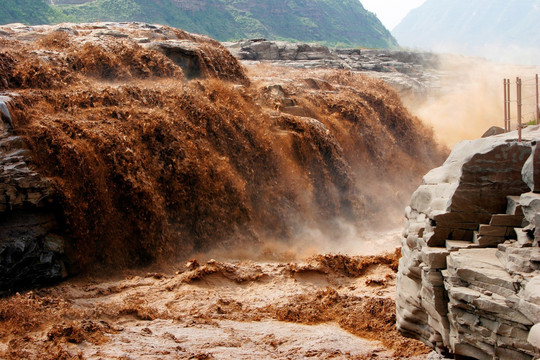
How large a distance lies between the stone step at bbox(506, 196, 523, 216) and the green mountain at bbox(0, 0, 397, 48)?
142ft

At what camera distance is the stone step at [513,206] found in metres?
6.33

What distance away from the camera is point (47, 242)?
947cm

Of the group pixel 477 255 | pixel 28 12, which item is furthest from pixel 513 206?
pixel 28 12

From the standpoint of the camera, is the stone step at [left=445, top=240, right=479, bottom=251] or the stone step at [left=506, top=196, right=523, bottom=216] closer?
the stone step at [left=506, top=196, right=523, bottom=216]

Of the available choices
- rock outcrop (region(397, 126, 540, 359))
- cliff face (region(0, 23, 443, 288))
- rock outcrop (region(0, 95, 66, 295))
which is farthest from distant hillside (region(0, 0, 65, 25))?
rock outcrop (region(397, 126, 540, 359))

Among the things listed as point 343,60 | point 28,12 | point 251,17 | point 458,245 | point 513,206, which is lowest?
point 458,245

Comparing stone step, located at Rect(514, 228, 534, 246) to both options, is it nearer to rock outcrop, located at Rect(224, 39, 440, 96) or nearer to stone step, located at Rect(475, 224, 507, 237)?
stone step, located at Rect(475, 224, 507, 237)

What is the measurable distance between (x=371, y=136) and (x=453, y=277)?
1357 cm

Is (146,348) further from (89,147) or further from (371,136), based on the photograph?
(371,136)

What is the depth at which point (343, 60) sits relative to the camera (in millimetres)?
34062

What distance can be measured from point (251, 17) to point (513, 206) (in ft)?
232

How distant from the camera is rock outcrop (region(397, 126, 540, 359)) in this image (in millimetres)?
5641

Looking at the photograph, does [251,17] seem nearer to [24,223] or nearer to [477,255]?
[24,223]

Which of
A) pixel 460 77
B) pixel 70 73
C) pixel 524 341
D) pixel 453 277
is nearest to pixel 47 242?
pixel 70 73
